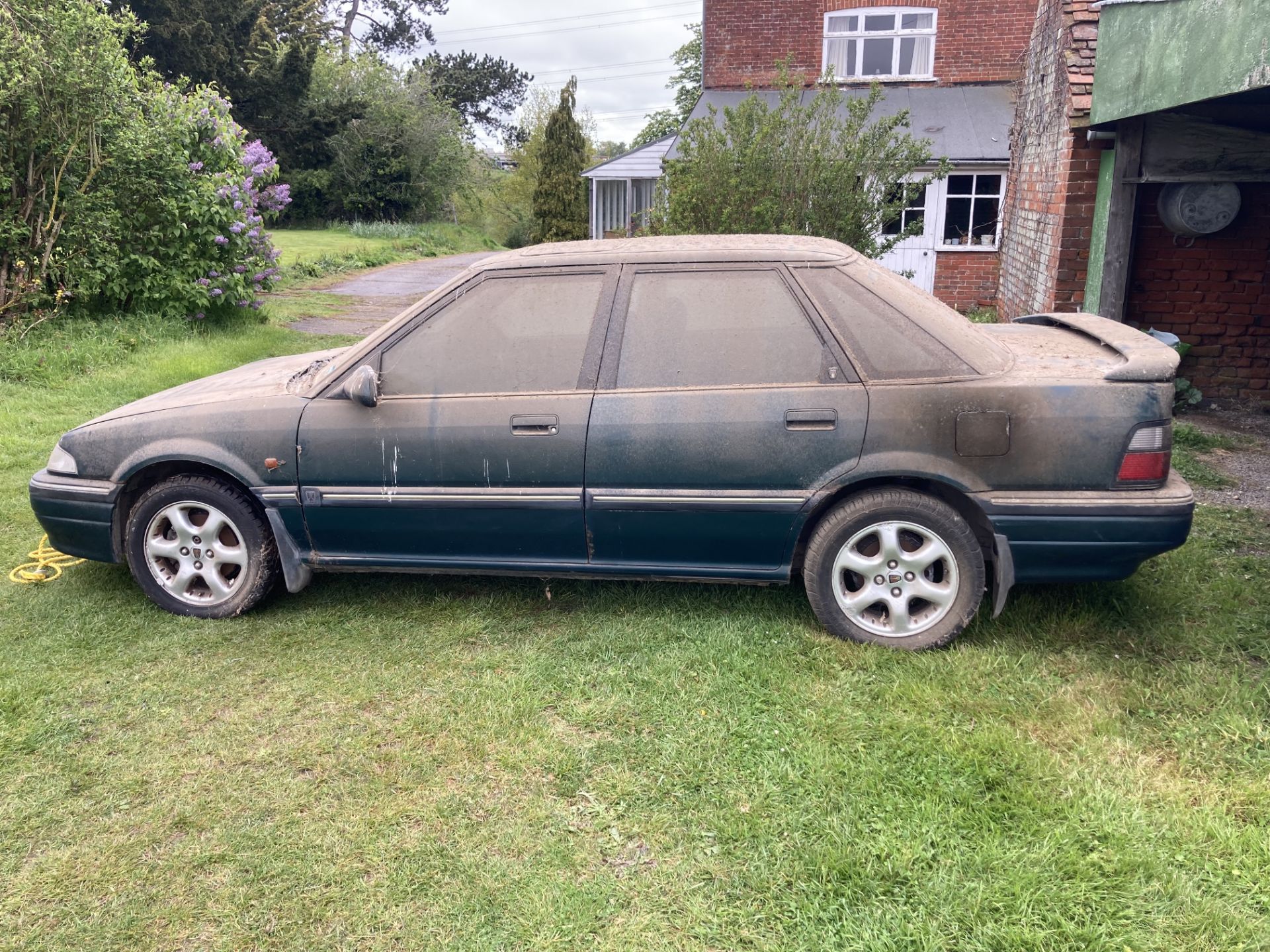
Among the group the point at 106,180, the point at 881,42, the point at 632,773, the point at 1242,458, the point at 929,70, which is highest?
the point at 881,42

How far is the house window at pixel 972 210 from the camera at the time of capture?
16469mm

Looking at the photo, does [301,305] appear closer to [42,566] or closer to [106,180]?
[106,180]

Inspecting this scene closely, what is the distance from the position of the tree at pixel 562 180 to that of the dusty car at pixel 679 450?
2336 cm

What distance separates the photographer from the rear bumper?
3721mm

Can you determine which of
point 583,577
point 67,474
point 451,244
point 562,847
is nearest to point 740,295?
point 583,577

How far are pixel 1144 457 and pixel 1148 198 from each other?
5.85 metres

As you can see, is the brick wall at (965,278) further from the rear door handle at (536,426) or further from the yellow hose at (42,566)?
the yellow hose at (42,566)

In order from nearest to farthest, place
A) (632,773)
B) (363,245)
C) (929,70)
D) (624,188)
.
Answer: (632,773)
(929,70)
(624,188)
(363,245)

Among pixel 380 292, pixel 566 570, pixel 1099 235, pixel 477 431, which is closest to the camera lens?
pixel 477 431

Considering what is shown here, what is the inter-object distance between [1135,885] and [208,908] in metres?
2.56

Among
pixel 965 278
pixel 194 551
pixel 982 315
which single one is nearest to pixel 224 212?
pixel 194 551

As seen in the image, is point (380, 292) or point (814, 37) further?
point (380, 292)

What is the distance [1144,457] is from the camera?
3.72 m


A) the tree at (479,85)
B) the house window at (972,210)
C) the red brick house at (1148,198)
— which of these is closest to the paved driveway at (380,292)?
the red brick house at (1148,198)
